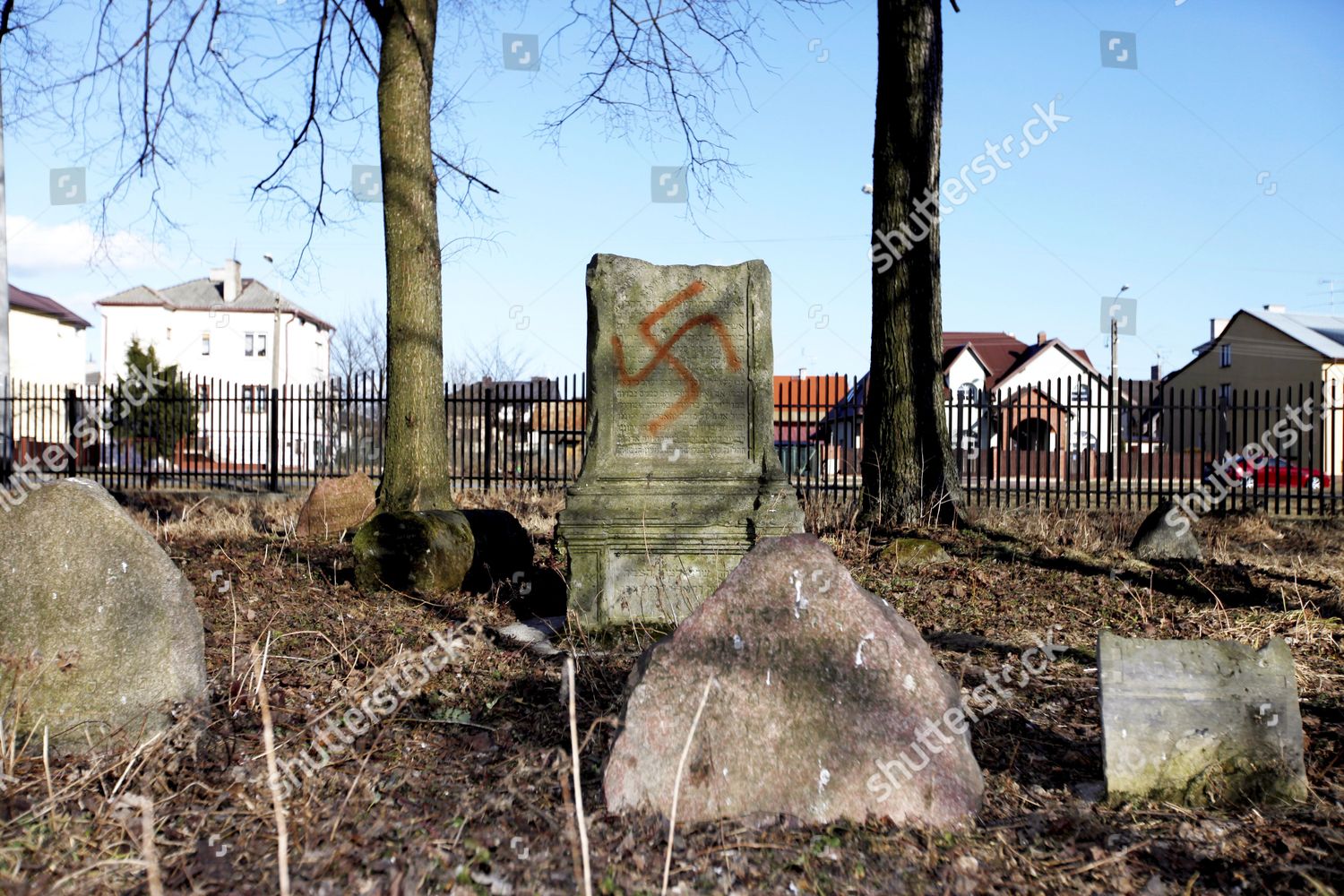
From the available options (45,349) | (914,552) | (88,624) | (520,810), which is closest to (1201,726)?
(520,810)

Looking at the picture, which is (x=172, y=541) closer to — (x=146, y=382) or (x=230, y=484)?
(x=230, y=484)

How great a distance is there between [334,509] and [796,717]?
794cm

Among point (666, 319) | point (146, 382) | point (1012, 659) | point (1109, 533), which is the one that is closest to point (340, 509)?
point (666, 319)

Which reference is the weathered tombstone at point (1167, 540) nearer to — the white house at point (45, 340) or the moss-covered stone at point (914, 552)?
the moss-covered stone at point (914, 552)

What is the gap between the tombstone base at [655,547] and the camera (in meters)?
6.41

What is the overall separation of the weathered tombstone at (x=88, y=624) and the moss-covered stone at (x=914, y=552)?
223 inches

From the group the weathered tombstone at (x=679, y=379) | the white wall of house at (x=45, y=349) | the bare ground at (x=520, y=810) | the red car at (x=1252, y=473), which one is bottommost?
the bare ground at (x=520, y=810)

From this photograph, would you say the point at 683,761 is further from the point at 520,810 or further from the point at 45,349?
the point at 45,349

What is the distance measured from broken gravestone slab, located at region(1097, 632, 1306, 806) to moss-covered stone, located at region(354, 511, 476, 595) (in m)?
4.84

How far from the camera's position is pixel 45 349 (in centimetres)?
4319

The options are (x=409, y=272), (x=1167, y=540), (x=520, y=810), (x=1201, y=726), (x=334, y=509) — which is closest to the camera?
(x=520, y=810)

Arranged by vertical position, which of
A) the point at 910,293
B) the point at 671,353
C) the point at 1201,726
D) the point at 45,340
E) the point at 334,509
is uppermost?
the point at 45,340

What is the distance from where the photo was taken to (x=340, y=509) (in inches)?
407

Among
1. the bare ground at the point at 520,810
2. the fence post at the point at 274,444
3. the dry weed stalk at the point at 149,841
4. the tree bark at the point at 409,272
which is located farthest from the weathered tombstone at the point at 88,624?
the fence post at the point at 274,444
